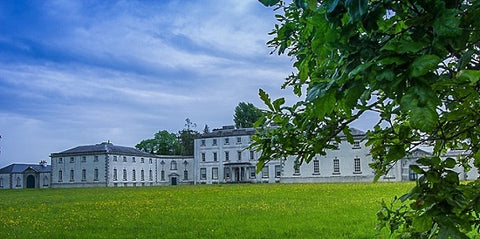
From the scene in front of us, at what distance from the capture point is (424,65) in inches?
38.4

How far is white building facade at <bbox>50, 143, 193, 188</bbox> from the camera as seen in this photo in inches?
2434

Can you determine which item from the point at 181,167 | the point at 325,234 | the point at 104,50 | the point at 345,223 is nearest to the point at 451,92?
the point at 325,234

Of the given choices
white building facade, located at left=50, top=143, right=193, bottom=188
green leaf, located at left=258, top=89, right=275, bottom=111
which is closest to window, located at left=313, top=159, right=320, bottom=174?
white building facade, located at left=50, top=143, right=193, bottom=188

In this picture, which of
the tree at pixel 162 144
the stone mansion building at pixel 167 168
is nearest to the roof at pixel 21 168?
the stone mansion building at pixel 167 168

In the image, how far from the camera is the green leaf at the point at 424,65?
3.18ft

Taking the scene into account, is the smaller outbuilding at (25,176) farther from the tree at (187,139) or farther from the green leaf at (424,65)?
the green leaf at (424,65)

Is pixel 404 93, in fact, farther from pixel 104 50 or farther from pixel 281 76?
pixel 104 50

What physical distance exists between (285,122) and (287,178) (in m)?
56.7

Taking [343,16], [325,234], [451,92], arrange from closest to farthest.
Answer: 1. [343,16]
2. [451,92]
3. [325,234]

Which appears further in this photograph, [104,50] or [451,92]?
[104,50]

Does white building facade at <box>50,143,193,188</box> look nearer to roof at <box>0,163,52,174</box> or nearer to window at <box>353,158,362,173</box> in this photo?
roof at <box>0,163,52,174</box>

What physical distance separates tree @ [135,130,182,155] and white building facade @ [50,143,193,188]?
12.4 m

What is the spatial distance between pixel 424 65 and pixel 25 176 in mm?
78887

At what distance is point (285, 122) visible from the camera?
80.3 inches
